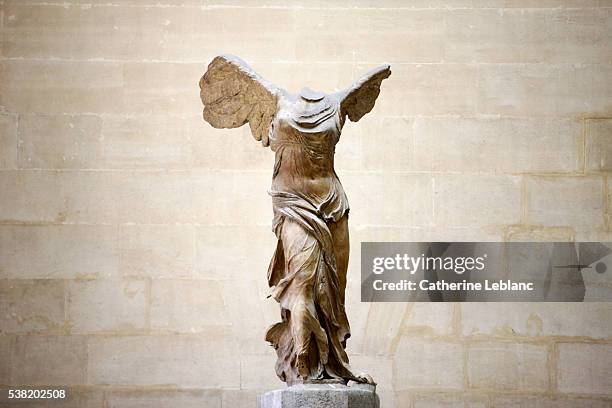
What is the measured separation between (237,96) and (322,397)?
2547 millimetres

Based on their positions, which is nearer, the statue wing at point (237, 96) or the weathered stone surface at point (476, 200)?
the statue wing at point (237, 96)

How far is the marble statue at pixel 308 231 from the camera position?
9.14 m

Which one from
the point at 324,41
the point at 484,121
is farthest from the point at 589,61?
the point at 324,41

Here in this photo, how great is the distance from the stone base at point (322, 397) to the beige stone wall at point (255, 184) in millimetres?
2738

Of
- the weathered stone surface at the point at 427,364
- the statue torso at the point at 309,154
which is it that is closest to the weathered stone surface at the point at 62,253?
the weathered stone surface at the point at 427,364

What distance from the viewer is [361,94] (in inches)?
388

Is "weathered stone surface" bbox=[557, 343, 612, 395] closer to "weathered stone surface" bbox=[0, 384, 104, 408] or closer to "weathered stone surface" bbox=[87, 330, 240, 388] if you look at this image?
"weathered stone surface" bbox=[87, 330, 240, 388]

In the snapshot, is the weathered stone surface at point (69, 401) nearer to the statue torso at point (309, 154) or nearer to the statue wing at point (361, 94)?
the statue torso at point (309, 154)

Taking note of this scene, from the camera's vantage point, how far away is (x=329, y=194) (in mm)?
9414

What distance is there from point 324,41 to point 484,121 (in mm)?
1704

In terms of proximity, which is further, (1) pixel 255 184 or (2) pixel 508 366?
(1) pixel 255 184

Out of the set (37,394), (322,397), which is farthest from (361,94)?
(37,394)

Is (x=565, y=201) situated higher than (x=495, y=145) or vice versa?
(x=495, y=145)

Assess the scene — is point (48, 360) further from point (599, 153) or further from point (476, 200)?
point (599, 153)
